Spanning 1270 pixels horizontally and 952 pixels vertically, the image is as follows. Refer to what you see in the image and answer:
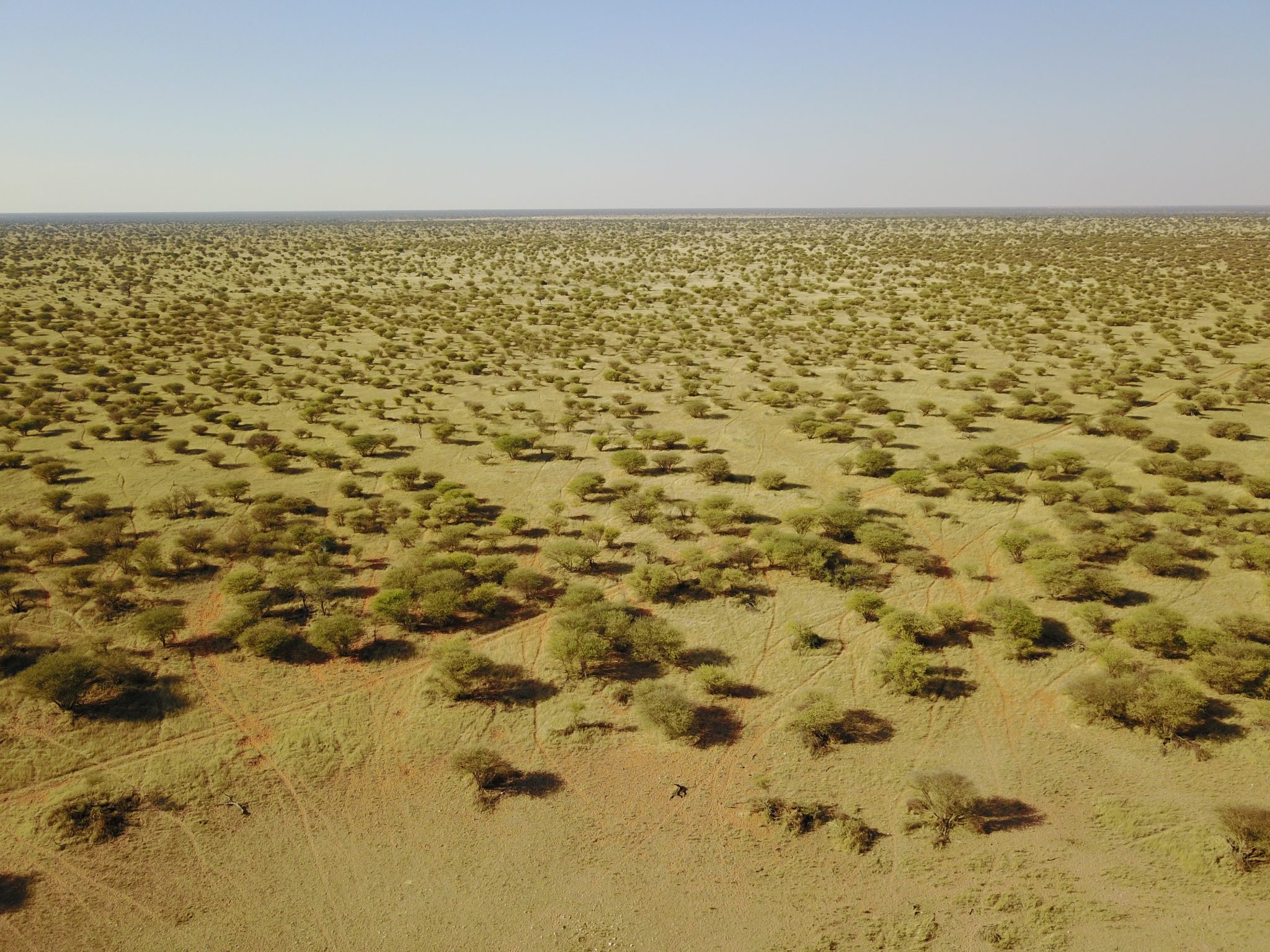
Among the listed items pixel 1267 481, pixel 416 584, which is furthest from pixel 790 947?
pixel 1267 481

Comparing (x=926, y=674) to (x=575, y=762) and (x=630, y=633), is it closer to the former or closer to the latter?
(x=630, y=633)

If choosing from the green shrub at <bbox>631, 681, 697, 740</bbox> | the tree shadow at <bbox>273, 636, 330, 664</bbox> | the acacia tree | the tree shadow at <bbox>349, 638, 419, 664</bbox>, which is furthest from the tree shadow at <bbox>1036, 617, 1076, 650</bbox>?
the tree shadow at <bbox>273, 636, 330, 664</bbox>

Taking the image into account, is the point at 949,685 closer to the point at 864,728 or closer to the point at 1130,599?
the point at 864,728

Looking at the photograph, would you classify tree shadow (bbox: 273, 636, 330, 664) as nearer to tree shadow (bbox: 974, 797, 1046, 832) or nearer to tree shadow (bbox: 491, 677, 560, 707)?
tree shadow (bbox: 491, 677, 560, 707)

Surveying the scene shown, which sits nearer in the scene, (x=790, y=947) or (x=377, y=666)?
(x=790, y=947)

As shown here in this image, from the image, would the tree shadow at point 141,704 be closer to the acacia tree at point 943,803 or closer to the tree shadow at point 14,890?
the tree shadow at point 14,890
